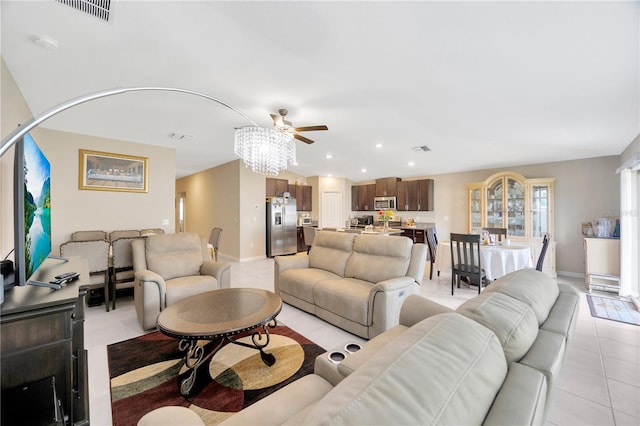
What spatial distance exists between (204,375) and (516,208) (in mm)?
6306

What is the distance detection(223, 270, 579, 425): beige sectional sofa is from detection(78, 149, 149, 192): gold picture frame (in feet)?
16.5

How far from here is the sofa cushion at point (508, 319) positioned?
2.81ft

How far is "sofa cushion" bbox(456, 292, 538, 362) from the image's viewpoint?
0.86 m

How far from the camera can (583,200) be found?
15.8ft

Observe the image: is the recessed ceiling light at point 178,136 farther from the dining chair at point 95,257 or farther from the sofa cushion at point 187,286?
the sofa cushion at point 187,286

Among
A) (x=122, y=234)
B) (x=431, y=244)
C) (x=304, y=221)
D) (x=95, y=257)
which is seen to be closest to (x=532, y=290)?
(x=431, y=244)

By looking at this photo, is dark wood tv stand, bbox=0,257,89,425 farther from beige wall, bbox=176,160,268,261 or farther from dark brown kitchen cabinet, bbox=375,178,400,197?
dark brown kitchen cabinet, bbox=375,178,400,197

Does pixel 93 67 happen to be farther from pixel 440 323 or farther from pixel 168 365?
pixel 440 323

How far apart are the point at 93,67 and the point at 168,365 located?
2.91 metres

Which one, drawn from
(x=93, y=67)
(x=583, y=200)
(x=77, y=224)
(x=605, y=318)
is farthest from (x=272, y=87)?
(x=583, y=200)

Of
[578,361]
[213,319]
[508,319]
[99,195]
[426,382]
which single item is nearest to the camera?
[426,382]

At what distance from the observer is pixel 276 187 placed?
7.45 metres

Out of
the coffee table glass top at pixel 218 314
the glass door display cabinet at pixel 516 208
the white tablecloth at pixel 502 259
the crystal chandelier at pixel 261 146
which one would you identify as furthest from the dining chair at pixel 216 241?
the glass door display cabinet at pixel 516 208

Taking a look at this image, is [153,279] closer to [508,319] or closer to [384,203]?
[508,319]
